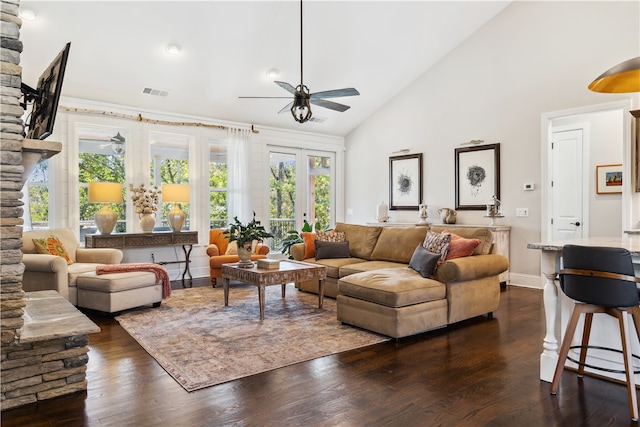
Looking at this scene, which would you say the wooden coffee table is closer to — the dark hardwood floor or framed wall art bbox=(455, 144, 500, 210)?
the dark hardwood floor

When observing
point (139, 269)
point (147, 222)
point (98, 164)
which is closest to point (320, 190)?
point (147, 222)

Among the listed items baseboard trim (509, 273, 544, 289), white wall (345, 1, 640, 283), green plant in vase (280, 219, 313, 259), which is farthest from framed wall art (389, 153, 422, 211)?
baseboard trim (509, 273, 544, 289)

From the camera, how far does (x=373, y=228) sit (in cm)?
570

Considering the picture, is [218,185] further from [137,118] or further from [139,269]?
[139,269]

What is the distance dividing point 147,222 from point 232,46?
107 inches

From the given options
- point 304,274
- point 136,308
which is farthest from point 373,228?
Result: point 136,308

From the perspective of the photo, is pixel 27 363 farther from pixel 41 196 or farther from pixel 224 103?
pixel 224 103

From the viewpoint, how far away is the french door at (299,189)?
783 cm

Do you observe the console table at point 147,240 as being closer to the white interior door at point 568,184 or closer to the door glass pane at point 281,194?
the door glass pane at point 281,194

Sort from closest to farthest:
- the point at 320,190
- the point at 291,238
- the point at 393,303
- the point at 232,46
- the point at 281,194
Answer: the point at 393,303, the point at 232,46, the point at 291,238, the point at 281,194, the point at 320,190

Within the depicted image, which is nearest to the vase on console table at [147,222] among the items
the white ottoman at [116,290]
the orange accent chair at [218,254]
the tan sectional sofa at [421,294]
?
the orange accent chair at [218,254]

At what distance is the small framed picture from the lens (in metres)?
5.96

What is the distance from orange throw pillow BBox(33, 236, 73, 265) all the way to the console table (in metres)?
0.48

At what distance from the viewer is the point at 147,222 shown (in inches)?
233
